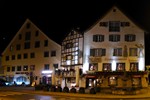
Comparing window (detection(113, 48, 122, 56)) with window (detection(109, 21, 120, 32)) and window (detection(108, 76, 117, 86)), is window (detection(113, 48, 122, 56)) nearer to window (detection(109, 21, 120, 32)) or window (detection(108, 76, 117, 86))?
window (detection(109, 21, 120, 32))

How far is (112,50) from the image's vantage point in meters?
62.9

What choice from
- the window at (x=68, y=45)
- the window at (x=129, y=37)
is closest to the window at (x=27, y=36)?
the window at (x=68, y=45)

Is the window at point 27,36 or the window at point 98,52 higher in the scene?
the window at point 27,36

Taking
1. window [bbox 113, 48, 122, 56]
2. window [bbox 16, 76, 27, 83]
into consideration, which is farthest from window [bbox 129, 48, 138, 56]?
window [bbox 16, 76, 27, 83]

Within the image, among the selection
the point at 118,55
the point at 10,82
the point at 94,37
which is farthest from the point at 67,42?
the point at 10,82

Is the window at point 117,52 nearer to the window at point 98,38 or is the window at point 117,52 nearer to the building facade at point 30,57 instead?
the window at point 98,38

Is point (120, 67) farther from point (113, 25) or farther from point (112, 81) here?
point (113, 25)

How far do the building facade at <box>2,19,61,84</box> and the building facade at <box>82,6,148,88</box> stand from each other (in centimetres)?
960

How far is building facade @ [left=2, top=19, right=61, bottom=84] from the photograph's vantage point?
72.2m

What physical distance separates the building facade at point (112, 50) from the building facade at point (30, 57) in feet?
31.5

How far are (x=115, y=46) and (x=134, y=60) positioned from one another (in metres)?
4.51

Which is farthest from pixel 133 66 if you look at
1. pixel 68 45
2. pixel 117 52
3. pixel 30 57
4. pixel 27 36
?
pixel 27 36

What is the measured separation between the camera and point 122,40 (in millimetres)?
63094

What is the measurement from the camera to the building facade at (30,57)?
7225cm
